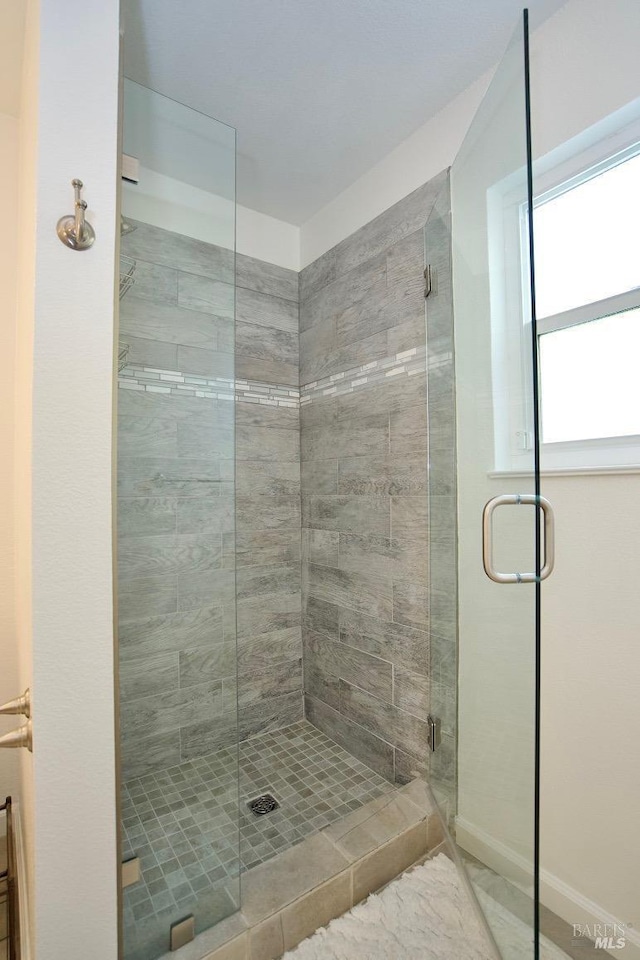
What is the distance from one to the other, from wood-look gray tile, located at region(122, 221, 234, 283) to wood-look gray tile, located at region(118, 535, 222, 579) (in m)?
0.73

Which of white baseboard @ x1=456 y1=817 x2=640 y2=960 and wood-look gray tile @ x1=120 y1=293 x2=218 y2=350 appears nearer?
white baseboard @ x1=456 y1=817 x2=640 y2=960

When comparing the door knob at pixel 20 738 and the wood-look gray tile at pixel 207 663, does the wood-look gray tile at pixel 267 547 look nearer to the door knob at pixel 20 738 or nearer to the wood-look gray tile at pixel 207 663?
the wood-look gray tile at pixel 207 663

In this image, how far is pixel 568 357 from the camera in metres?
1.44

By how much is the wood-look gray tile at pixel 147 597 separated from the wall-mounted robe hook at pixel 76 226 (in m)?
0.72

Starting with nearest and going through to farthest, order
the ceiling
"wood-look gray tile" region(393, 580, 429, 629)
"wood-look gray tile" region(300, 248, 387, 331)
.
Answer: the ceiling
"wood-look gray tile" region(393, 580, 429, 629)
"wood-look gray tile" region(300, 248, 387, 331)

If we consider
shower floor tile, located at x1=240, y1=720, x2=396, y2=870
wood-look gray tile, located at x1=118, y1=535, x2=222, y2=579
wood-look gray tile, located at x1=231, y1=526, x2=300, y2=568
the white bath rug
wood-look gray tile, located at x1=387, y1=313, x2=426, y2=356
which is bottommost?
the white bath rug

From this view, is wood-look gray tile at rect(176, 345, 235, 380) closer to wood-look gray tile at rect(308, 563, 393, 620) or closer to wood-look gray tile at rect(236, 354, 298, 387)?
wood-look gray tile at rect(236, 354, 298, 387)

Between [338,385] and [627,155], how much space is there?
1.31 metres

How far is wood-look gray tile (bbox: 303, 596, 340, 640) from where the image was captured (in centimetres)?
221

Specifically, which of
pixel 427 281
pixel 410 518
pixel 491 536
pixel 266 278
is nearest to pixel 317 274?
pixel 266 278

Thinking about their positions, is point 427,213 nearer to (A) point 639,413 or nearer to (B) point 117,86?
(A) point 639,413

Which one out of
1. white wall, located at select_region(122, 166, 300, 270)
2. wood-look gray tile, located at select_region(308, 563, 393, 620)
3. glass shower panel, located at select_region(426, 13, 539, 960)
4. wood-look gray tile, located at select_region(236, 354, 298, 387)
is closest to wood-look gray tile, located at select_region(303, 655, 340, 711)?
wood-look gray tile, located at select_region(308, 563, 393, 620)

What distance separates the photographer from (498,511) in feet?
3.58

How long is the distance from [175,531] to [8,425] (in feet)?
3.37
